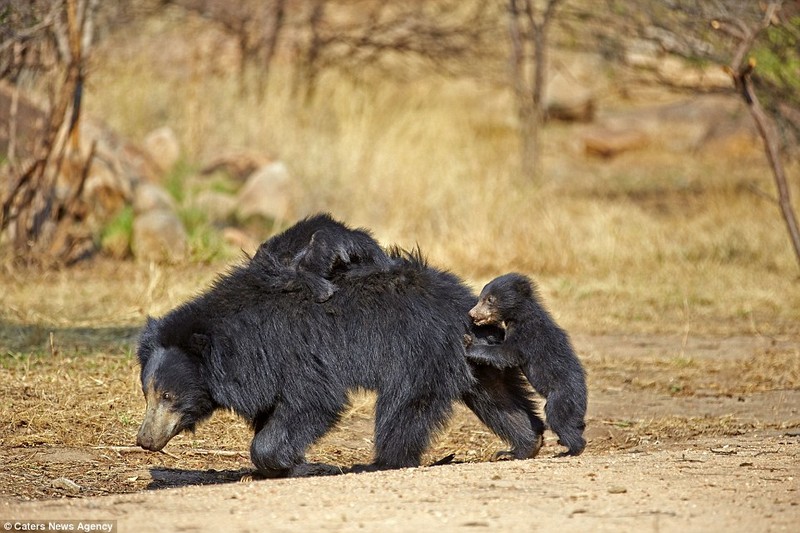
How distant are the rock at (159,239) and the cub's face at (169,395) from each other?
5.83 meters

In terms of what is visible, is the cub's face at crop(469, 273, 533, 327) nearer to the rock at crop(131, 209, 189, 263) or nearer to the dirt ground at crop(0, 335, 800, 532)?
the dirt ground at crop(0, 335, 800, 532)

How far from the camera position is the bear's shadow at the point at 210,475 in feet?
17.0

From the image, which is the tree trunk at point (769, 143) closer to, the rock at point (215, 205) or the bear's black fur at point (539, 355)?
the bear's black fur at point (539, 355)

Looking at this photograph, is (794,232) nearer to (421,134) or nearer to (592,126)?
(421,134)

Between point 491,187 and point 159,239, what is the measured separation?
12.4 feet

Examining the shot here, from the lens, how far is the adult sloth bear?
494 centimetres

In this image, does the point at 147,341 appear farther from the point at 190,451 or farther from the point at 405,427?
the point at 405,427

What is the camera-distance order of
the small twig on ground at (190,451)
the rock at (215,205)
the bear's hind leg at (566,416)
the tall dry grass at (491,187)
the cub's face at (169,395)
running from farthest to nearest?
the rock at (215,205)
the tall dry grass at (491,187)
the small twig on ground at (190,451)
the bear's hind leg at (566,416)
the cub's face at (169,395)

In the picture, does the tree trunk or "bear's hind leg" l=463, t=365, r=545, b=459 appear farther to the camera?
the tree trunk

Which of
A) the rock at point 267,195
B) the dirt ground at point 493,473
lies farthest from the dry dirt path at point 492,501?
the rock at point 267,195

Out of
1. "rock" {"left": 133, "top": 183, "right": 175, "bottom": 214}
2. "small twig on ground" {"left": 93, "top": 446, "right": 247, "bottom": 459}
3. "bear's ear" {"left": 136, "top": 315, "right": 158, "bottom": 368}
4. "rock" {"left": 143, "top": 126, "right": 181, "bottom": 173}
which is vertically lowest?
"rock" {"left": 143, "top": 126, "right": 181, "bottom": 173}

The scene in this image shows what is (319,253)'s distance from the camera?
5148mm

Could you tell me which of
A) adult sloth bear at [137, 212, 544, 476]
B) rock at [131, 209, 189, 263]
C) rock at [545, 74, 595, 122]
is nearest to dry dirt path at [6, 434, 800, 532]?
adult sloth bear at [137, 212, 544, 476]

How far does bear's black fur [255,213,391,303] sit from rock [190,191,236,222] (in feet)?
22.3
